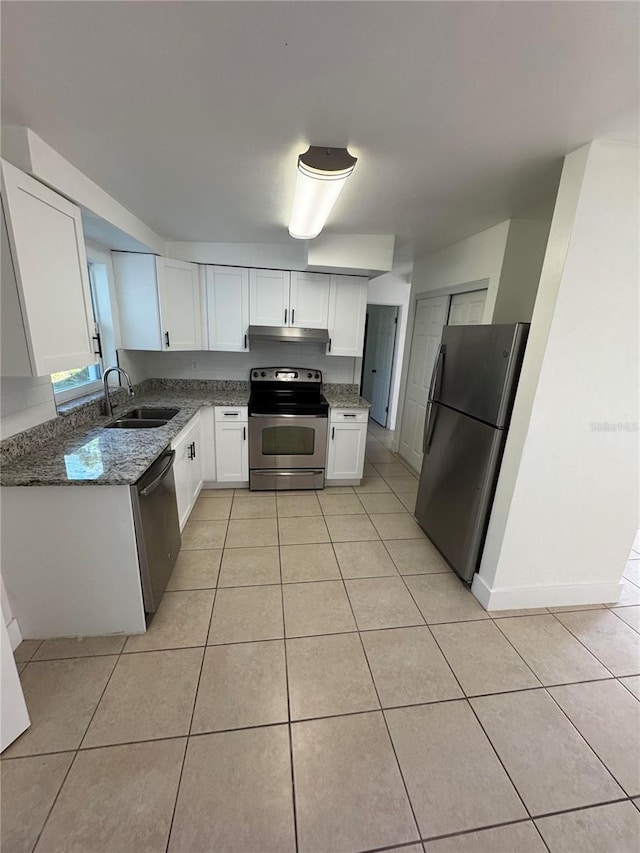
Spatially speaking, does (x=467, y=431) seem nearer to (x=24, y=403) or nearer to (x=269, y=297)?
(x=269, y=297)

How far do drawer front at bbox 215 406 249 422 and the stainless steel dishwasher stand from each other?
1.07 metres

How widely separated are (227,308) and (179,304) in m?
0.45

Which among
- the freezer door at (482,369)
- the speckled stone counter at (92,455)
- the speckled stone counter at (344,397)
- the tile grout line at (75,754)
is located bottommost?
the tile grout line at (75,754)

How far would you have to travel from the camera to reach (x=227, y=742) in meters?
1.32

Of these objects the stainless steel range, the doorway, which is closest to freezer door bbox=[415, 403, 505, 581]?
the stainless steel range

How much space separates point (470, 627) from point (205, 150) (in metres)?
2.86

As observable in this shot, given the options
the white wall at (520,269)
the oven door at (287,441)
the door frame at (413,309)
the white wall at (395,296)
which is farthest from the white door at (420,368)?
the oven door at (287,441)

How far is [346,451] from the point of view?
3.45 m

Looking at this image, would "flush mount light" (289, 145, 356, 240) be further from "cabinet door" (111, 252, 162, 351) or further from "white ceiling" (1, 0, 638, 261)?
"cabinet door" (111, 252, 162, 351)

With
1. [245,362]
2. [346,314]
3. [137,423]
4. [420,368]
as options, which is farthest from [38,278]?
[420,368]

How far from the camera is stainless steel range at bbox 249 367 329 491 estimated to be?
3.19m

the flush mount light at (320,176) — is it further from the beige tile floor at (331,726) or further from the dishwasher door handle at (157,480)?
the beige tile floor at (331,726)

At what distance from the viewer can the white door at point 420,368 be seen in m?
3.60

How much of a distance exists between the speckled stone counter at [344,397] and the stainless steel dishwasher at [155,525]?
1.76 metres
